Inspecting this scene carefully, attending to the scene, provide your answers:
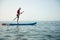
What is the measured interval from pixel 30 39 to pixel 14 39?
112 cm

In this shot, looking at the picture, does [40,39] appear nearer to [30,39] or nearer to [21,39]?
[30,39]

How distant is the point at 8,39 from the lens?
10.1 meters

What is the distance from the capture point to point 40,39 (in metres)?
10.2

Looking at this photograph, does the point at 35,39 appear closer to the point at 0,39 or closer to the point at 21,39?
the point at 21,39

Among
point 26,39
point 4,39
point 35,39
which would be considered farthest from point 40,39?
point 4,39

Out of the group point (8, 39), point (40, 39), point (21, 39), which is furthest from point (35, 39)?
point (8, 39)

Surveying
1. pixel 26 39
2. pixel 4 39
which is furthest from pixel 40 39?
pixel 4 39

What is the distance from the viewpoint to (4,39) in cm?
1015

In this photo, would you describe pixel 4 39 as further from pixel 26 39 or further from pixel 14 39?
pixel 26 39

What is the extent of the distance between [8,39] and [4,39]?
0.94 feet

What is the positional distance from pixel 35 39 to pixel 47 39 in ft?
2.78

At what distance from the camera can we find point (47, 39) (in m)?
10.2

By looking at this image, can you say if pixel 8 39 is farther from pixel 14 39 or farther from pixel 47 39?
pixel 47 39

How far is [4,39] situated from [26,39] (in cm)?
155
